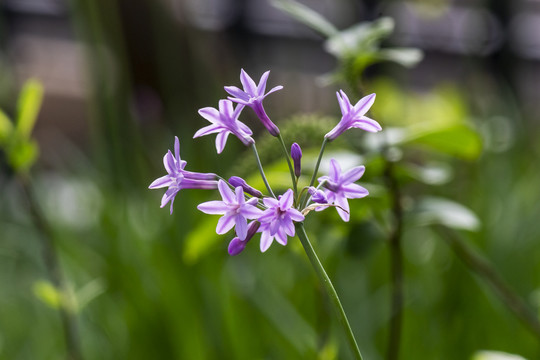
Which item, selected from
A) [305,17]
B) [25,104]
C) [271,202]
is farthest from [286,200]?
[25,104]

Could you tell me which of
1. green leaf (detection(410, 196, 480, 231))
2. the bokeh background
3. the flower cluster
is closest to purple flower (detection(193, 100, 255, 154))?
the flower cluster

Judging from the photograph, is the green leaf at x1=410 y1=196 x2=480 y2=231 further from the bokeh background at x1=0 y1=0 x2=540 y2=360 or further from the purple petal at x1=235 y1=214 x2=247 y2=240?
the purple petal at x1=235 y1=214 x2=247 y2=240

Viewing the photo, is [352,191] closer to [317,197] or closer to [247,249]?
[317,197]

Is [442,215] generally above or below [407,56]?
below

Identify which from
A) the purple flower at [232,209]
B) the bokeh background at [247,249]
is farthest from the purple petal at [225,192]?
the bokeh background at [247,249]

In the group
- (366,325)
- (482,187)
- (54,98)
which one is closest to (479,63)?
(482,187)

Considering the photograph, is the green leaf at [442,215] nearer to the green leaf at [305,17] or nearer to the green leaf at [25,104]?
the green leaf at [305,17]
